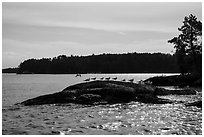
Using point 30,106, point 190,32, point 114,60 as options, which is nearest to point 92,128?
point 30,106

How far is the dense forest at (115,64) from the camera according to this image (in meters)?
162

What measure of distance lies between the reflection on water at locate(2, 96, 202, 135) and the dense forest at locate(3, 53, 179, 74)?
13476 centimetres

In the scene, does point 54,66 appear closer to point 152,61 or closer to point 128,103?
point 152,61

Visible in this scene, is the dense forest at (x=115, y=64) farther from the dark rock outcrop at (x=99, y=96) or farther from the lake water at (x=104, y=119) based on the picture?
the lake water at (x=104, y=119)

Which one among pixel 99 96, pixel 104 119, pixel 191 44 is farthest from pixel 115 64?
pixel 104 119

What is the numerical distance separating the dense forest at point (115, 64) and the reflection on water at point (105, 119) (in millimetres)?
134759

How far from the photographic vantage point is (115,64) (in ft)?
578

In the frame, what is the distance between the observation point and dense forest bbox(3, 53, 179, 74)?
162m

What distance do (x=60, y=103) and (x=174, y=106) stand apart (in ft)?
27.5

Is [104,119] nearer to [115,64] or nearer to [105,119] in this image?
[105,119]

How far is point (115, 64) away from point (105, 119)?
158311mm

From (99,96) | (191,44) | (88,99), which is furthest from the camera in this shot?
(191,44)

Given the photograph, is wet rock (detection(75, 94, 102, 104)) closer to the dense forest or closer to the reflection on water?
the reflection on water

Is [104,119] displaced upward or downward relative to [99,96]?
downward
